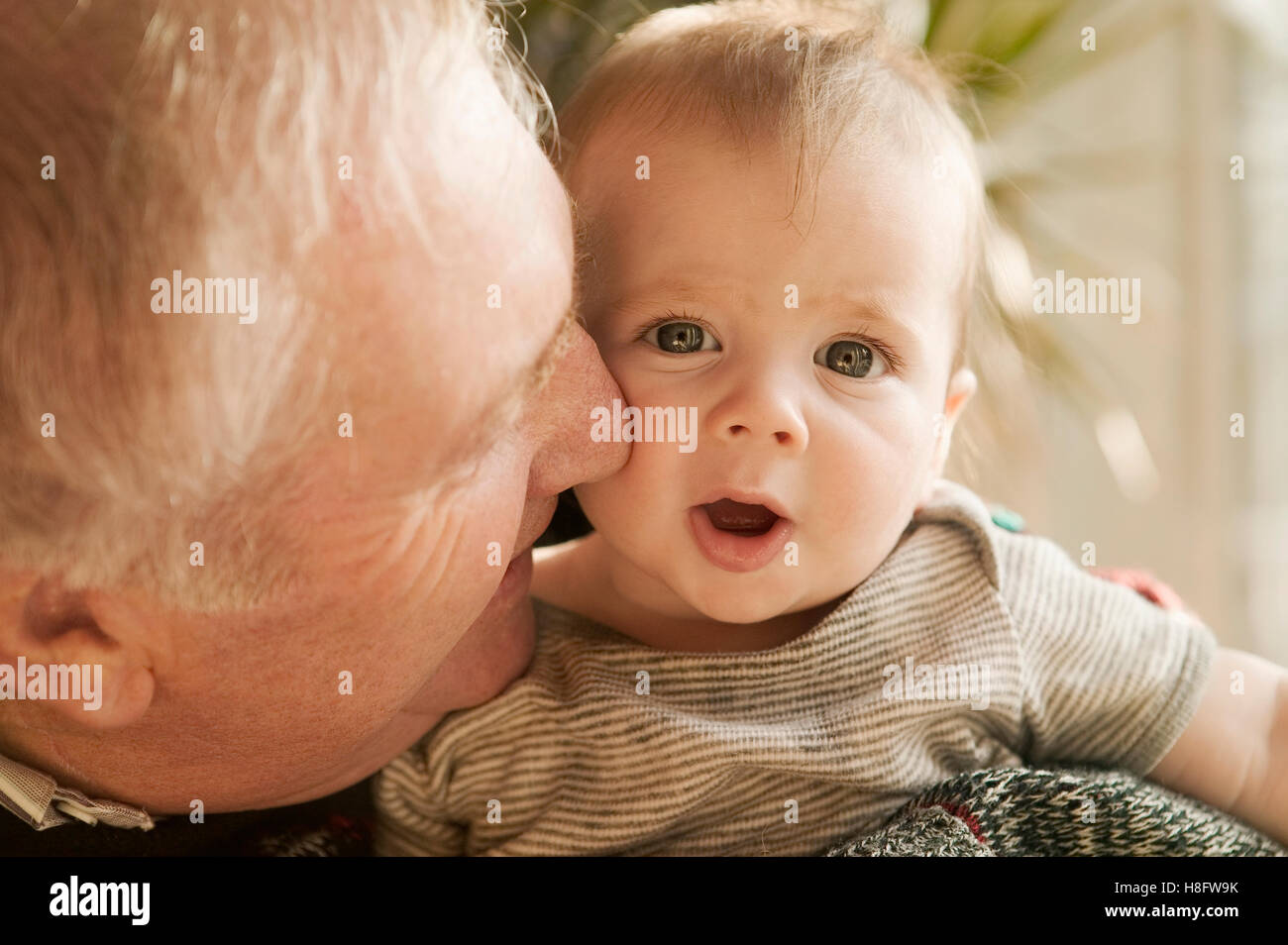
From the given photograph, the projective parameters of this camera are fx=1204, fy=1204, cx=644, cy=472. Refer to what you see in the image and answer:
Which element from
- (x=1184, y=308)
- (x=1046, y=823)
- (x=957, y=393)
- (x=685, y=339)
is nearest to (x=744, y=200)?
(x=685, y=339)

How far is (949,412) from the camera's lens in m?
1.05

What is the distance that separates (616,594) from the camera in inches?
39.5

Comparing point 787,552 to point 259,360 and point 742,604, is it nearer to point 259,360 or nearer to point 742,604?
point 742,604

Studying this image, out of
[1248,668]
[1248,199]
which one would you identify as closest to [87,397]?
[1248,668]

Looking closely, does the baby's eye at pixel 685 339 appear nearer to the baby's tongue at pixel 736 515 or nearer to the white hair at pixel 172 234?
the baby's tongue at pixel 736 515

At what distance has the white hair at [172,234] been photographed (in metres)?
0.55

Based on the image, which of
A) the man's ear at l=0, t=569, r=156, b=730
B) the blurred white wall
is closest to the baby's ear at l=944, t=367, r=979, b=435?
the man's ear at l=0, t=569, r=156, b=730

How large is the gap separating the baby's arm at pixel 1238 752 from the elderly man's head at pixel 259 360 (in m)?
0.57

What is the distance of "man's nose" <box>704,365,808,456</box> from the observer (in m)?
0.79

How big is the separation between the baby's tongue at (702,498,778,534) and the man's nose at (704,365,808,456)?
0.23 feet

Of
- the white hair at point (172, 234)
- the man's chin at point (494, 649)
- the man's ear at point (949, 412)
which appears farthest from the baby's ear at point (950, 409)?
the white hair at point (172, 234)
